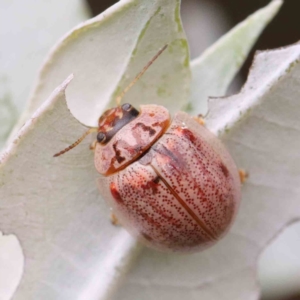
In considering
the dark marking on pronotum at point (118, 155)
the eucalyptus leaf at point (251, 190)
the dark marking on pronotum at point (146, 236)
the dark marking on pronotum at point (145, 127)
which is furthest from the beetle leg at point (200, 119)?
the dark marking on pronotum at point (146, 236)

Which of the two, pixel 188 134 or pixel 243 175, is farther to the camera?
pixel 243 175

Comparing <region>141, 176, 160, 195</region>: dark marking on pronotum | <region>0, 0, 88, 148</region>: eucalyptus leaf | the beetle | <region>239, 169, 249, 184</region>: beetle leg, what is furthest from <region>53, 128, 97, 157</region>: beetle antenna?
<region>239, 169, 249, 184</region>: beetle leg

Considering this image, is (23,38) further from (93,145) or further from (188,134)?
(188,134)

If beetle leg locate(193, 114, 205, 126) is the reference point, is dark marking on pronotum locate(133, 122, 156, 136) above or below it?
above

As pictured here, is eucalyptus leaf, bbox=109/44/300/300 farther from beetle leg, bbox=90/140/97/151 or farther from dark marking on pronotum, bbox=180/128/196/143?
beetle leg, bbox=90/140/97/151

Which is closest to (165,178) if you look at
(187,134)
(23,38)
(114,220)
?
(187,134)

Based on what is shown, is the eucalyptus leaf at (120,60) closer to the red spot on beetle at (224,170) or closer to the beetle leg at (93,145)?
the beetle leg at (93,145)

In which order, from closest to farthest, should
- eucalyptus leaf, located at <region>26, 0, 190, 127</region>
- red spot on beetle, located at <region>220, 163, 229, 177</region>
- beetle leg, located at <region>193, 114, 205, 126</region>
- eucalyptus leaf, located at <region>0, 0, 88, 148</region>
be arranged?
eucalyptus leaf, located at <region>26, 0, 190, 127</region>, red spot on beetle, located at <region>220, 163, 229, 177</region>, beetle leg, located at <region>193, 114, 205, 126</region>, eucalyptus leaf, located at <region>0, 0, 88, 148</region>

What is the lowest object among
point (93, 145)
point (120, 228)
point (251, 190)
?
point (251, 190)

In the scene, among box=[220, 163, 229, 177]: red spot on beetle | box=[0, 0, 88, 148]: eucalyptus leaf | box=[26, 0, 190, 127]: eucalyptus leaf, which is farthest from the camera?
box=[0, 0, 88, 148]: eucalyptus leaf
